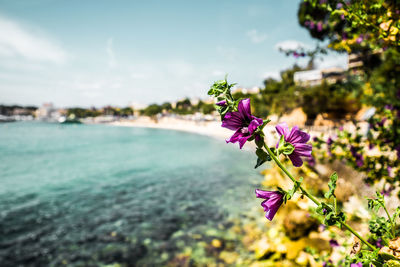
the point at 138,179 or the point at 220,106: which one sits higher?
the point at 220,106

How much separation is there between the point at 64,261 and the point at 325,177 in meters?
10.1

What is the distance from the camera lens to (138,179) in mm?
17625

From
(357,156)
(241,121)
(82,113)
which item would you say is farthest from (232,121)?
(82,113)

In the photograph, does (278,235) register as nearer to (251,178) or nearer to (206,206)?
(206,206)

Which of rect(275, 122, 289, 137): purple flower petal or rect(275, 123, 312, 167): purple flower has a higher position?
rect(275, 122, 289, 137): purple flower petal

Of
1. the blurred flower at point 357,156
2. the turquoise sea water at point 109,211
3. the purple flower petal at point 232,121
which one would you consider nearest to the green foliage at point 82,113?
the turquoise sea water at point 109,211

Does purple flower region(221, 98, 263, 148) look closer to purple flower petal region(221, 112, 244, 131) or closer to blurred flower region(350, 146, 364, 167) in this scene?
purple flower petal region(221, 112, 244, 131)

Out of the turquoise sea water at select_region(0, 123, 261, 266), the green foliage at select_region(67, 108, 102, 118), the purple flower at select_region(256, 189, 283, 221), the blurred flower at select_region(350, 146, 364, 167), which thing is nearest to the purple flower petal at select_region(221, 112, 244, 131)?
the purple flower at select_region(256, 189, 283, 221)

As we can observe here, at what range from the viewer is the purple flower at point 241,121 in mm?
869

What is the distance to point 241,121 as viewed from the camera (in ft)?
2.98

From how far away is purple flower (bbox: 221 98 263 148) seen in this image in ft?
2.85

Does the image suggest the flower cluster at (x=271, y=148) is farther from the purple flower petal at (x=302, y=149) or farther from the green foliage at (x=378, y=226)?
the green foliage at (x=378, y=226)

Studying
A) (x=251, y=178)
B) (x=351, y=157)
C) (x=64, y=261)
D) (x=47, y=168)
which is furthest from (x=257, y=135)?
(x=47, y=168)

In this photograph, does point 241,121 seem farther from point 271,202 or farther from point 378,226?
point 378,226
